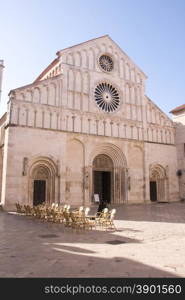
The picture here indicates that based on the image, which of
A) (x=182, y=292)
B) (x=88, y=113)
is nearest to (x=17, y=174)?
(x=88, y=113)

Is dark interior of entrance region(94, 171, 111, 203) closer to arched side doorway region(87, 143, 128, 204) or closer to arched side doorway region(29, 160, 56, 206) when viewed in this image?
arched side doorway region(87, 143, 128, 204)

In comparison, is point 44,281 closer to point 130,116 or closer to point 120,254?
point 120,254

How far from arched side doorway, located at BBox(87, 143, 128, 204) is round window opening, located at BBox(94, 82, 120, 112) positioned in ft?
13.9

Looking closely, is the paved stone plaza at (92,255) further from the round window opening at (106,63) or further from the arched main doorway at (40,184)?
the round window opening at (106,63)

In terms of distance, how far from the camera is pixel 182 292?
3.92 meters

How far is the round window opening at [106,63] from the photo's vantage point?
92.5ft

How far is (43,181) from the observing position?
896 inches

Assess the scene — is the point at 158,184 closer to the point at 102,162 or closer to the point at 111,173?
the point at 111,173

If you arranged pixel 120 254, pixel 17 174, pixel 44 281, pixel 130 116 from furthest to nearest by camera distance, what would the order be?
pixel 130 116 < pixel 17 174 < pixel 120 254 < pixel 44 281

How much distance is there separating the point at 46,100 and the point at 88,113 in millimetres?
4498

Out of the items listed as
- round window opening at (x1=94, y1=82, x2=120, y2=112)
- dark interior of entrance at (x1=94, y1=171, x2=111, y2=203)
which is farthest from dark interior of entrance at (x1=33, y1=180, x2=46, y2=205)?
round window opening at (x1=94, y1=82, x2=120, y2=112)

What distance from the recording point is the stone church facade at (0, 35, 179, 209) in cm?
2145

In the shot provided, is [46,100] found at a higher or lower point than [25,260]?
higher

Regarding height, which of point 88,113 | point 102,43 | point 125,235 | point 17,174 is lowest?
point 125,235
